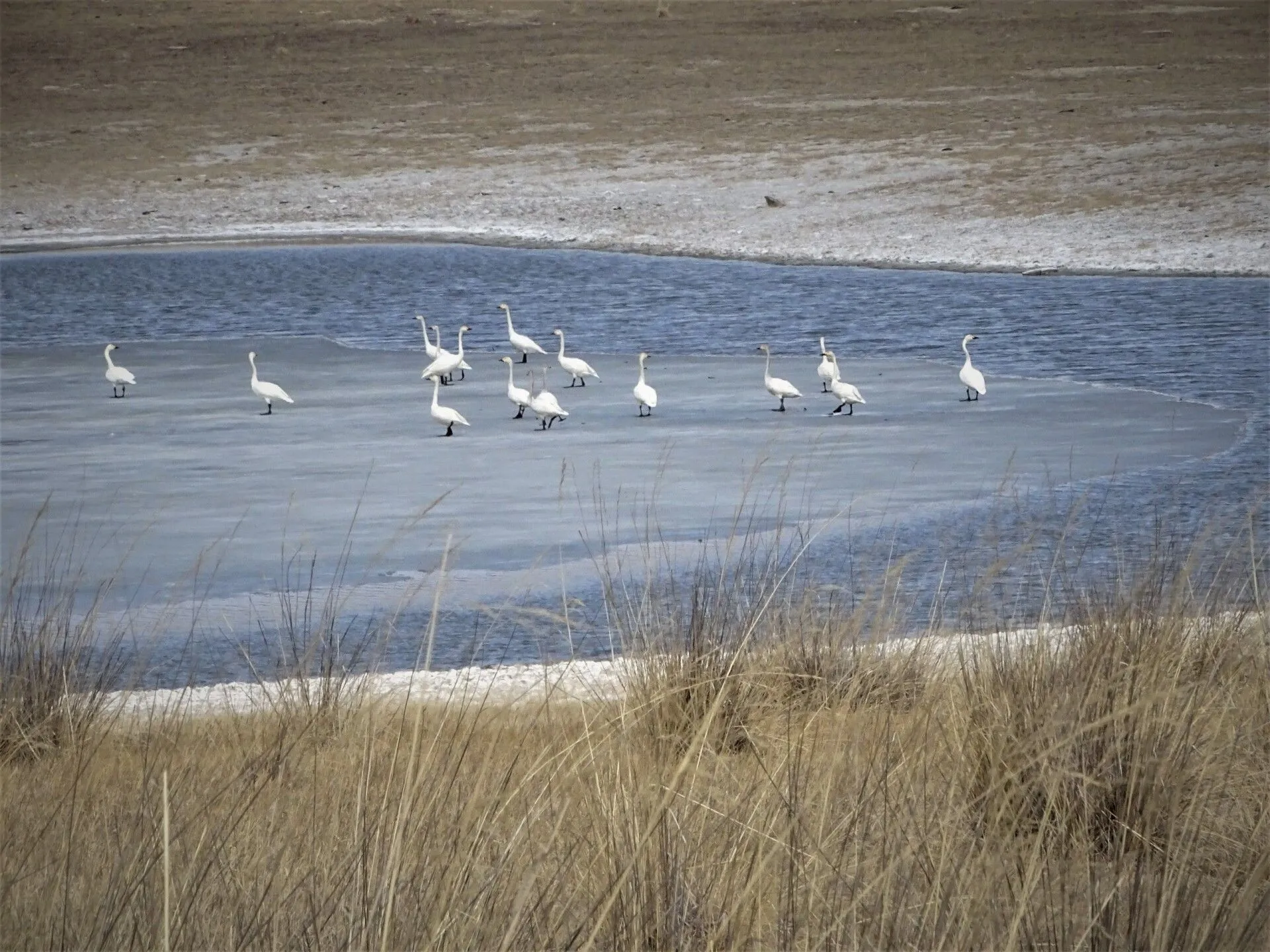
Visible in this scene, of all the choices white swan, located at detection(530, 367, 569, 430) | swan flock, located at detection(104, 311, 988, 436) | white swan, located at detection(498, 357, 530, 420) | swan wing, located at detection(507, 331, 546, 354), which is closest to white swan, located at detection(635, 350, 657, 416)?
swan flock, located at detection(104, 311, 988, 436)

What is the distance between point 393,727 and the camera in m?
5.22

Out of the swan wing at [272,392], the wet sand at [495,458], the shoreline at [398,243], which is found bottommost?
the wet sand at [495,458]

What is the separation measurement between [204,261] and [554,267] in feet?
18.0

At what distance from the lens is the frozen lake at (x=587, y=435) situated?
25.7 feet

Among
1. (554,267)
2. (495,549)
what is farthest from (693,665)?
(554,267)

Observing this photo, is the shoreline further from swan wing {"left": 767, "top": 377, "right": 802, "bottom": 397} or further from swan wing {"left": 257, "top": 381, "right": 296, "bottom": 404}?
swan wing {"left": 257, "top": 381, "right": 296, "bottom": 404}

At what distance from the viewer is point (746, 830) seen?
2.91m

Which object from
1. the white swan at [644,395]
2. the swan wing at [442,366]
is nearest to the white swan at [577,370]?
the swan wing at [442,366]

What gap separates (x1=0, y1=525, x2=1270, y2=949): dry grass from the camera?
2613mm

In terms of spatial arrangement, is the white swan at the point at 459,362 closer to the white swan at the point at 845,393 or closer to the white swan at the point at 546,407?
the white swan at the point at 546,407

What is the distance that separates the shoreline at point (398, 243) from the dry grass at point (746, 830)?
17.3 metres

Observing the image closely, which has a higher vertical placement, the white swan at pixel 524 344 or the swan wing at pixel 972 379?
the swan wing at pixel 972 379

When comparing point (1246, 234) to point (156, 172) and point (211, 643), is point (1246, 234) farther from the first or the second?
point (156, 172)

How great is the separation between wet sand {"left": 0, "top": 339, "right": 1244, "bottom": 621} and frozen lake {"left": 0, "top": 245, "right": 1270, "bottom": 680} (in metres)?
0.03
